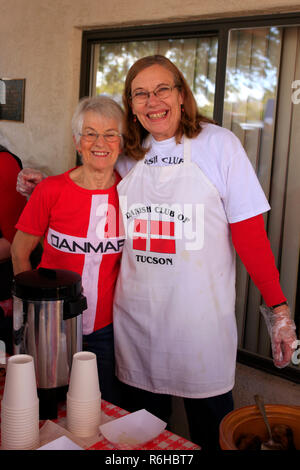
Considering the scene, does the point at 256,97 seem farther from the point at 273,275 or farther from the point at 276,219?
A: the point at 273,275

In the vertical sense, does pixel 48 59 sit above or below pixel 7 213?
above

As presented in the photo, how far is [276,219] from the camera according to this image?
2559mm

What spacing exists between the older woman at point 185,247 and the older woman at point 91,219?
0.07 metres

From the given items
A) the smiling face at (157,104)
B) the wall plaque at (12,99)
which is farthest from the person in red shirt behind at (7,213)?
the wall plaque at (12,99)

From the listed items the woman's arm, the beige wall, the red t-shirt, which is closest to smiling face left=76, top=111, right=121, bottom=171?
the red t-shirt

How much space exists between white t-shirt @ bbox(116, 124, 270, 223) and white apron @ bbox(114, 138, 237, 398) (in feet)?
0.10

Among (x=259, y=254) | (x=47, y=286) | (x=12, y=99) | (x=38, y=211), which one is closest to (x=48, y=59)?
(x=12, y=99)

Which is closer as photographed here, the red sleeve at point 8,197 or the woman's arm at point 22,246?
the woman's arm at point 22,246

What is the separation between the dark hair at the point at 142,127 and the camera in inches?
71.4

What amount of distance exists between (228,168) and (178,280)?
0.45 meters

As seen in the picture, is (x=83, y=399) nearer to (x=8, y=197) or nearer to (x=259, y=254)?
(x=259, y=254)

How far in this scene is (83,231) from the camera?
1.87 m

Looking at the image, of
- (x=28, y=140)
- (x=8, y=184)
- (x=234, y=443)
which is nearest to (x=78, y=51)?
(x=28, y=140)

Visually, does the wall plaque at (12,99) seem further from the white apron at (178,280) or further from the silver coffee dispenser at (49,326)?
the silver coffee dispenser at (49,326)
